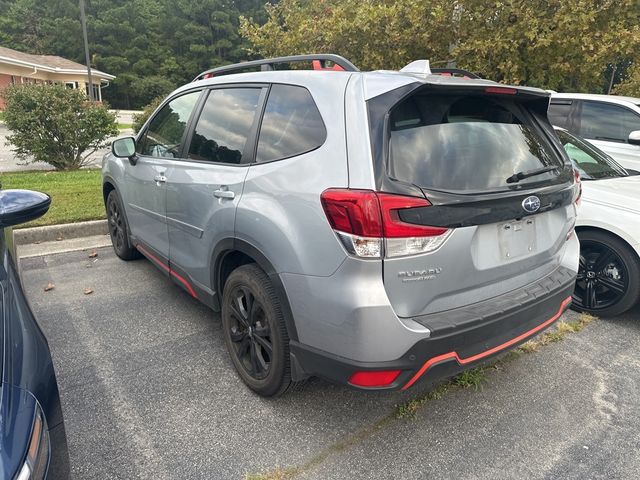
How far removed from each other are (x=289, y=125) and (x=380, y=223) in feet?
2.84

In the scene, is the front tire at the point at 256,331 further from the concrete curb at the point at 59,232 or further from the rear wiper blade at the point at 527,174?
the concrete curb at the point at 59,232

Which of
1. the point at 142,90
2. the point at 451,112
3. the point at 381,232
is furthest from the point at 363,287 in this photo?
the point at 142,90

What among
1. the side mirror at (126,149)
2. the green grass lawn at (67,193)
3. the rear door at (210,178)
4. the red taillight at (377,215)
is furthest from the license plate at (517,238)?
the green grass lawn at (67,193)

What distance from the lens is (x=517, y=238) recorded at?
2361mm

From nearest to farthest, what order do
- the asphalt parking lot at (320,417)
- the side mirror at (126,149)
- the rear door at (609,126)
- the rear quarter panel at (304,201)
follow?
the rear quarter panel at (304,201), the asphalt parking lot at (320,417), the side mirror at (126,149), the rear door at (609,126)

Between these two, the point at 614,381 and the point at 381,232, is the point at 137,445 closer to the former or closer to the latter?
the point at 381,232

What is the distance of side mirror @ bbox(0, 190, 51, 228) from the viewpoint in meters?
1.98

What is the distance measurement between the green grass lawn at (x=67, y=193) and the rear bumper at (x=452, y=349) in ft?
15.4

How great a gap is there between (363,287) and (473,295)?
62 cm

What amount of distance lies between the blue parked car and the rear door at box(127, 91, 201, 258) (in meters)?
1.77

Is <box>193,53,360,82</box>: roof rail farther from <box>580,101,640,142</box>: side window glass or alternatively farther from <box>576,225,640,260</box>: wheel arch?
<box>580,101,640,142</box>: side window glass

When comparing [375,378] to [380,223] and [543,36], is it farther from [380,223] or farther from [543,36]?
[543,36]

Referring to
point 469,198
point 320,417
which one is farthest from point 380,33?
point 320,417

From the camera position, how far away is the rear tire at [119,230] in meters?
4.63
